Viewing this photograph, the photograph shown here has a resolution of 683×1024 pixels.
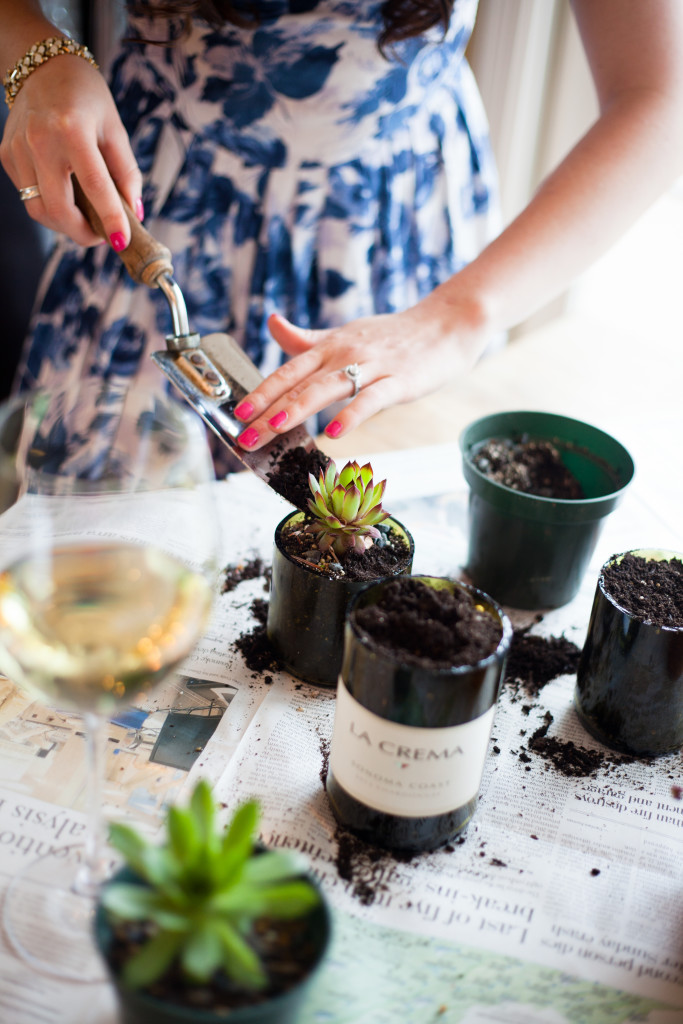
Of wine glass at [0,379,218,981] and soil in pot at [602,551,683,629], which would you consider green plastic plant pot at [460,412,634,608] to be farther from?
wine glass at [0,379,218,981]

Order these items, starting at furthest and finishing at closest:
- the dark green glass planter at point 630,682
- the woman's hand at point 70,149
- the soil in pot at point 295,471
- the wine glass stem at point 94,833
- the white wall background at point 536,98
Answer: the white wall background at point 536,98, the woman's hand at point 70,149, the soil in pot at point 295,471, the dark green glass planter at point 630,682, the wine glass stem at point 94,833

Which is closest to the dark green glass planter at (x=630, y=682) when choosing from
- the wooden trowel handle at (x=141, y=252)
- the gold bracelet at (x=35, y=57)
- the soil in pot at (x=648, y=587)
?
the soil in pot at (x=648, y=587)

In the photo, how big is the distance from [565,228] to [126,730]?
2.79 ft

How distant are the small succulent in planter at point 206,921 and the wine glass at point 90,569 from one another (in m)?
0.09

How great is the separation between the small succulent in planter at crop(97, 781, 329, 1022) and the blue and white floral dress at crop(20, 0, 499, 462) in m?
0.91

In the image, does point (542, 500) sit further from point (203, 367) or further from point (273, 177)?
point (273, 177)

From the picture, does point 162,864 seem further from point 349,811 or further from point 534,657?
point 534,657

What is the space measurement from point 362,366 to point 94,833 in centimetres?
60

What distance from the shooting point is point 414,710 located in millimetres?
537

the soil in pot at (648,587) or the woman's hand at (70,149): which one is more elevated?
the woman's hand at (70,149)

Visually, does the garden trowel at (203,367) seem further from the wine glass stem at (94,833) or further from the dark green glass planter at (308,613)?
the wine glass stem at (94,833)

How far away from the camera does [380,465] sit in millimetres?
1113

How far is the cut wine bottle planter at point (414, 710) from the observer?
538mm

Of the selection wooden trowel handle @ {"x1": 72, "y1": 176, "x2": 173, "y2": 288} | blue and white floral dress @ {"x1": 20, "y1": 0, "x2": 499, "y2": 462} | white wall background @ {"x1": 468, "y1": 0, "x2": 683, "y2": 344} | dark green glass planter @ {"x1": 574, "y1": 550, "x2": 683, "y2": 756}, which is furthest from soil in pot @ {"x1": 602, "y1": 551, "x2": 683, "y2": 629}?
white wall background @ {"x1": 468, "y1": 0, "x2": 683, "y2": 344}
